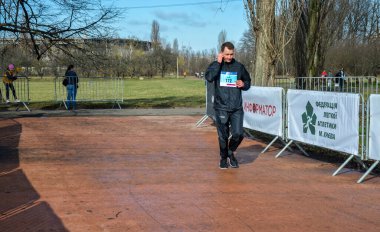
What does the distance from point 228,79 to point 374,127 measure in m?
2.45

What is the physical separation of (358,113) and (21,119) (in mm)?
12344

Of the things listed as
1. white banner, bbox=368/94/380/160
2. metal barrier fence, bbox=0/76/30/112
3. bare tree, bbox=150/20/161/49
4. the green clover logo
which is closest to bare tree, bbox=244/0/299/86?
the green clover logo

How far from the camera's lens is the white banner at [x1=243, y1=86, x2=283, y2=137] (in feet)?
32.7

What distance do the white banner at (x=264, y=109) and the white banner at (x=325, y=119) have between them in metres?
0.36

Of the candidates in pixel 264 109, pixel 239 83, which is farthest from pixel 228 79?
pixel 264 109

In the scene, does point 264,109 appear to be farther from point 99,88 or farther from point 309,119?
point 99,88

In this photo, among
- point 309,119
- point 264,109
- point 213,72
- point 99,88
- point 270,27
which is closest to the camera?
point 213,72

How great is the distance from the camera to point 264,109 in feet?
34.6

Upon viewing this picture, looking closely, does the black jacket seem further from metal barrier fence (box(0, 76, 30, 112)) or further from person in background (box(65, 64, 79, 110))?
metal barrier fence (box(0, 76, 30, 112))

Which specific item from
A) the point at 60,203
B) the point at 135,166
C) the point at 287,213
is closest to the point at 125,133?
the point at 135,166

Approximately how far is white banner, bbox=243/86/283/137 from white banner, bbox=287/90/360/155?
14.2 inches

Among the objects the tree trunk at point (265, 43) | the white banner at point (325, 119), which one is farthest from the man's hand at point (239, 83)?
the tree trunk at point (265, 43)

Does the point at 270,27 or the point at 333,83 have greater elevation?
the point at 270,27

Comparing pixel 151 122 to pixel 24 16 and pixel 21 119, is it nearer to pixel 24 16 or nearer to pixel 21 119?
pixel 21 119
